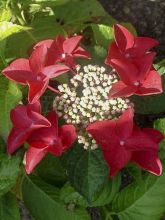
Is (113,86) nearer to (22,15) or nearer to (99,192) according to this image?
(99,192)

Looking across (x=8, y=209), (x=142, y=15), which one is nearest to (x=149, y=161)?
(x=8, y=209)

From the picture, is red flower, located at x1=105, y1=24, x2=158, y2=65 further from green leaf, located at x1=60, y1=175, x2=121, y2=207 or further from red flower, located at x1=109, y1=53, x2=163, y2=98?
green leaf, located at x1=60, y1=175, x2=121, y2=207

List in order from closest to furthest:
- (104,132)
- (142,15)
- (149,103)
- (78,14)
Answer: (104,132)
(149,103)
(78,14)
(142,15)

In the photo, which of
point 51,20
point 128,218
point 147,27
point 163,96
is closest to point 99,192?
point 128,218

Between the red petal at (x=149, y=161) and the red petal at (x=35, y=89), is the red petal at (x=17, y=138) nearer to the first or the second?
the red petal at (x=35, y=89)

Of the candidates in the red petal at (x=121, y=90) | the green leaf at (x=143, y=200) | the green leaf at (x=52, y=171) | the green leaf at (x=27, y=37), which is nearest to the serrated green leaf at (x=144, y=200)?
the green leaf at (x=143, y=200)

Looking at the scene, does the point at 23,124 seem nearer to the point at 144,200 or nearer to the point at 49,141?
the point at 49,141

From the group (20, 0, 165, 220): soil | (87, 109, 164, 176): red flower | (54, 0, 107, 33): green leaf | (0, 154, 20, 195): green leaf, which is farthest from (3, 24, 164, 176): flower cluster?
(20, 0, 165, 220): soil
